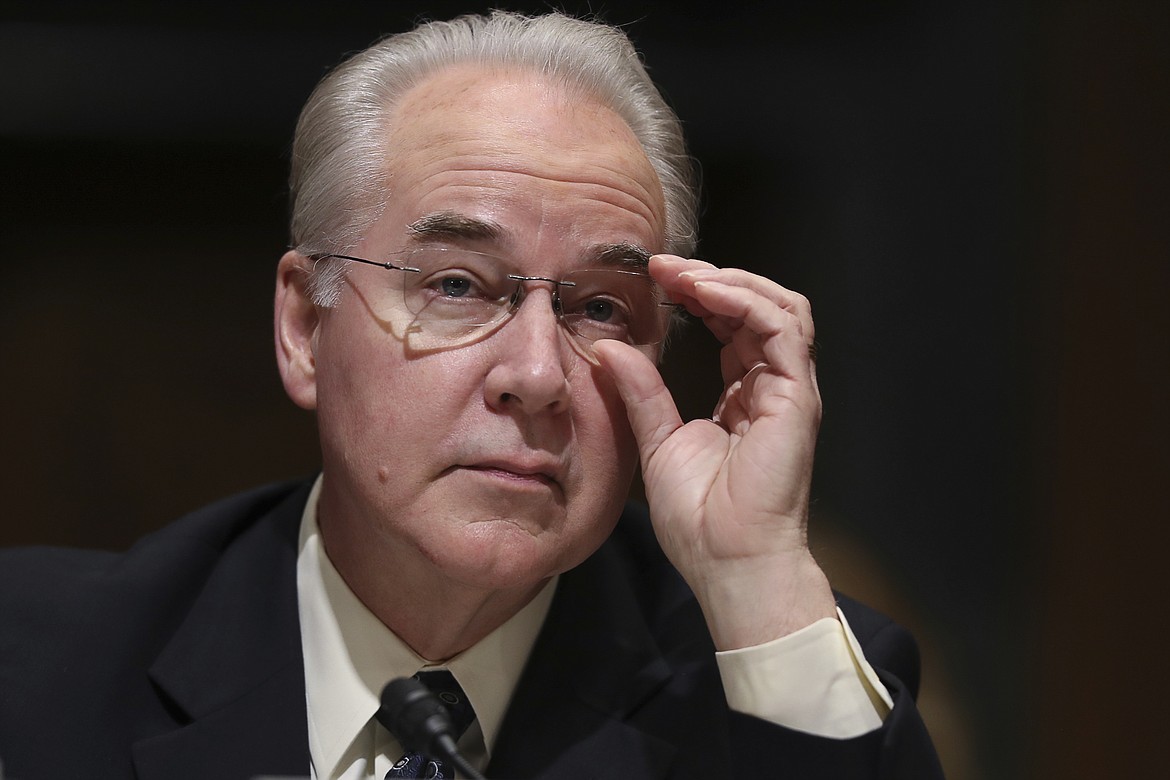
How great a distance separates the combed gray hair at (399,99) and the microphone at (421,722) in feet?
2.38

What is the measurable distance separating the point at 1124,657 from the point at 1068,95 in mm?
1498

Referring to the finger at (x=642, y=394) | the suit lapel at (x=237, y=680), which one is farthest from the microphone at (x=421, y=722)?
the finger at (x=642, y=394)

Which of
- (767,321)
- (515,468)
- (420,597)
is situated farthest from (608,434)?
(420,597)

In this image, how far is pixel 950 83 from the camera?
291 centimetres

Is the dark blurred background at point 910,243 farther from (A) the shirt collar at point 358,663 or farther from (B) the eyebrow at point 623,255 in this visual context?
(A) the shirt collar at point 358,663

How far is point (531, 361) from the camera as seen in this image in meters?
1.61

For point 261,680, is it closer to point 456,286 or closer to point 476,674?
point 476,674

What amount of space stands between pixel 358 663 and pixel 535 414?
1.86 ft

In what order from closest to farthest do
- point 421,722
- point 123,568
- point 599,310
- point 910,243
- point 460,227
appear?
1. point 421,722
2. point 460,227
3. point 599,310
4. point 123,568
5. point 910,243

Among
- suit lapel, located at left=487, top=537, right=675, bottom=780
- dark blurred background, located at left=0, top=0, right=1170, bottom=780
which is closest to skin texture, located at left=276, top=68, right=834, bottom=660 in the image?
suit lapel, located at left=487, top=537, right=675, bottom=780

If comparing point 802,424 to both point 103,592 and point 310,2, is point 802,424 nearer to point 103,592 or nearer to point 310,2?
point 103,592

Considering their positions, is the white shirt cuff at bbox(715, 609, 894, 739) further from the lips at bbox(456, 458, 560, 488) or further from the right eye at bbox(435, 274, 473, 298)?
the right eye at bbox(435, 274, 473, 298)

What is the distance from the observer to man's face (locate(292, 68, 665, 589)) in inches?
63.6

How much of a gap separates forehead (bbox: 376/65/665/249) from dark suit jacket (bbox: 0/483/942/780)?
0.70 metres
